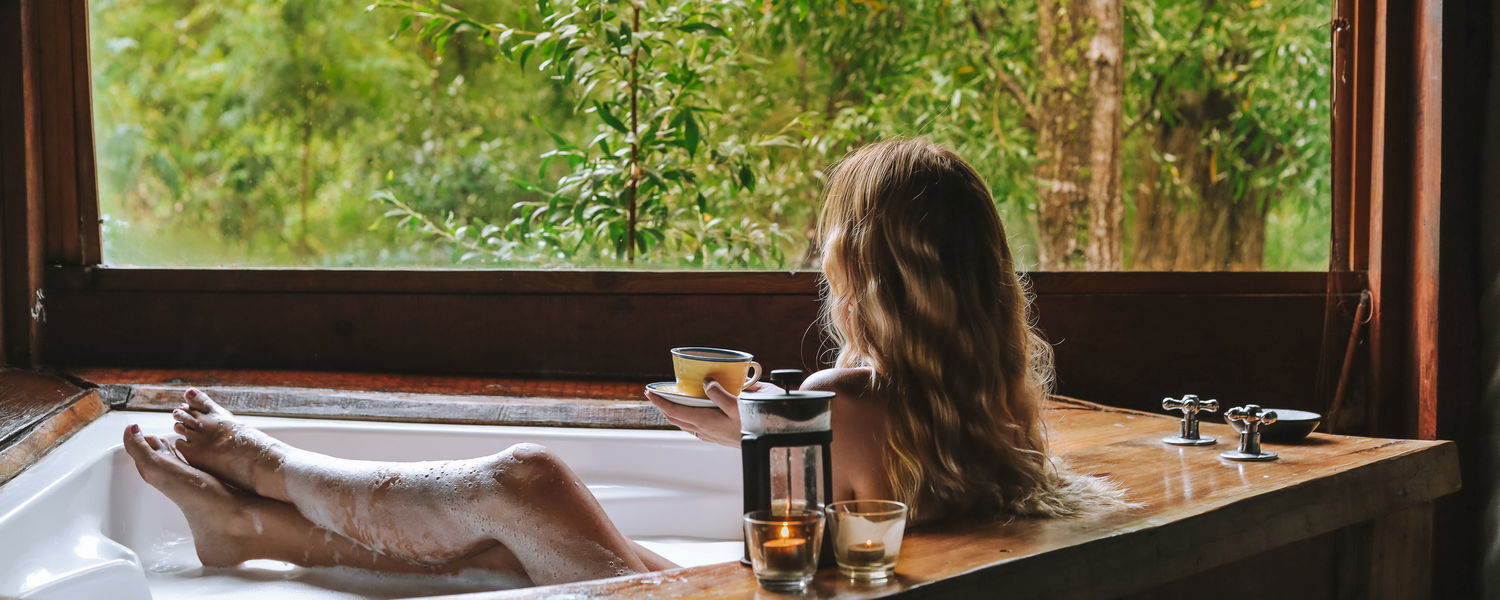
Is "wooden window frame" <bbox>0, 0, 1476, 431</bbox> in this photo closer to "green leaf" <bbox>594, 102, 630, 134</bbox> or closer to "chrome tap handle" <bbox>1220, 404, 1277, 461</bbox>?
"green leaf" <bbox>594, 102, 630, 134</bbox>

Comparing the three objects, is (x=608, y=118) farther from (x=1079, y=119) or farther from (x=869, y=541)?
(x=869, y=541)

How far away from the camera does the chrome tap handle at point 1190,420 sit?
1.64 metres

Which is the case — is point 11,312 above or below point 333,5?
below

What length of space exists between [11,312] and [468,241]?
3.16ft

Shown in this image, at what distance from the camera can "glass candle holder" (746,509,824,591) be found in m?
0.94

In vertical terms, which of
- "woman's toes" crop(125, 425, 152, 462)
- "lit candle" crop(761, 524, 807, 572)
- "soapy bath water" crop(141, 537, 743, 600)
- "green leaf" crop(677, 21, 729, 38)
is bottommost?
"soapy bath water" crop(141, 537, 743, 600)

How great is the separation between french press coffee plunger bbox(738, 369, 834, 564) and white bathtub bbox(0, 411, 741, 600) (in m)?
0.67

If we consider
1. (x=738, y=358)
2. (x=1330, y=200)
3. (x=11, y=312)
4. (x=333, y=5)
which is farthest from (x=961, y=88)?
(x=11, y=312)

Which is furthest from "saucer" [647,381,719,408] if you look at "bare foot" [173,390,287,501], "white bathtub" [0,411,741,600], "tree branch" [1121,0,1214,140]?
"tree branch" [1121,0,1214,140]

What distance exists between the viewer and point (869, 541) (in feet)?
3.17

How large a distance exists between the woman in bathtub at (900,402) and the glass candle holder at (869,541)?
8.3 inches

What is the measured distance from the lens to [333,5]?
95.7 inches

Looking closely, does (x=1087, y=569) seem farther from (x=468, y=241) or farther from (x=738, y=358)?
(x=468, y=241)

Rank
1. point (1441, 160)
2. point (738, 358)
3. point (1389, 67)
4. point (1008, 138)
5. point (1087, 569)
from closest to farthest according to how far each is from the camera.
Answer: point (1087, 569) → point (738, 358) → point (1441, 160) → point (1389, 67) → point (1008, 138)
